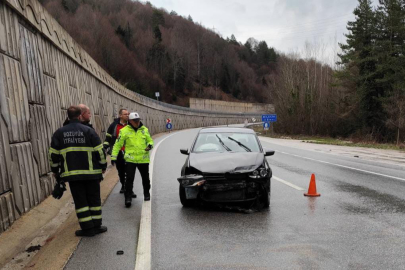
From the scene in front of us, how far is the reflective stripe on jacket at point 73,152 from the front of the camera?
5020mm

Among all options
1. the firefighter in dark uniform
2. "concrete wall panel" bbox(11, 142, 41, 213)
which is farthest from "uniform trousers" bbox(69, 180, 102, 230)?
"concrete wall panel" bbox(11, 142, 41, 213)

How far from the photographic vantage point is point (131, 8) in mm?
122062

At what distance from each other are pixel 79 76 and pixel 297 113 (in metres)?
39.2

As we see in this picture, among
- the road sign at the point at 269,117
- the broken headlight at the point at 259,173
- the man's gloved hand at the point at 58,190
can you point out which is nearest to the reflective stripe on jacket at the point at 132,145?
the man's gloved hand at the point at 58,190

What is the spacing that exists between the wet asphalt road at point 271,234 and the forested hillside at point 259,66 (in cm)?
2634

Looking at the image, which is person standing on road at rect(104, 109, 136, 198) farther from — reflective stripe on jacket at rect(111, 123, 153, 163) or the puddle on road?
the puddle on road

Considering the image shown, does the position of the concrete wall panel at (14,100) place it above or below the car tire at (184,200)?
above

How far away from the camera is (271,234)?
4.99 metres

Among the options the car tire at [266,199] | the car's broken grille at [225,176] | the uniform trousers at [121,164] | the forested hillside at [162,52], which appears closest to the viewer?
the car's broken grille at [225,176]

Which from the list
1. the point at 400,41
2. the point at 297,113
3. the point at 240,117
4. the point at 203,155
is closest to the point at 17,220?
the point at 203,155

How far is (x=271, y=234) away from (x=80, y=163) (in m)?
2.85

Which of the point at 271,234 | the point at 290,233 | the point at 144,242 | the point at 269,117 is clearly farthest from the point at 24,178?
the point at 269,117

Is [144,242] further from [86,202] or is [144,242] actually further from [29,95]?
[29,95]

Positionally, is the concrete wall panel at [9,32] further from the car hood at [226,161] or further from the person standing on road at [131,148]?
the car hood at [226,161]
